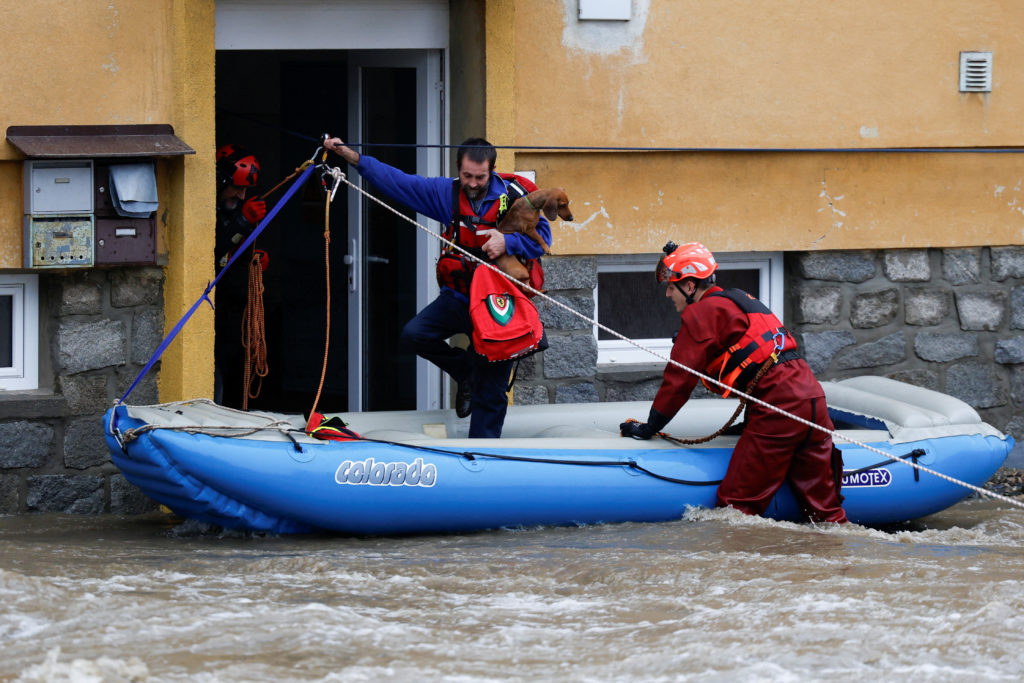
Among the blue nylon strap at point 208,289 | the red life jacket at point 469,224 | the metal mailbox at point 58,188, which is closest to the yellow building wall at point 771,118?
the red life jacket at point 469,224

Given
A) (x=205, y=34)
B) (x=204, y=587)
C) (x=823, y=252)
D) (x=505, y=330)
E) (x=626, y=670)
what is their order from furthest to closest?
1. (x=823, y=252)
2. (x=205, y=34)
3. (x=505, y=330)
4. (x=204, y=587)
5. (x=626, y=670)

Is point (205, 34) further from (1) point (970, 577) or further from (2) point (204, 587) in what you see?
(1) point (970, 577)

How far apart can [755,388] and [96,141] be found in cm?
307

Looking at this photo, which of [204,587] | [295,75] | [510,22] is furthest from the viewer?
[295,75]

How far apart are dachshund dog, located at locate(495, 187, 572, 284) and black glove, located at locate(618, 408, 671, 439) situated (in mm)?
786

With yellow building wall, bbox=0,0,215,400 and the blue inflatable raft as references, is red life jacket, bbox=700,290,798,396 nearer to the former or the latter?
the blue inflatable raft

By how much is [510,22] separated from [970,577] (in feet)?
11.0

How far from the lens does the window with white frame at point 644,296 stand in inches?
277

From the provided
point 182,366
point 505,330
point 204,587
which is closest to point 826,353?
point 505,330

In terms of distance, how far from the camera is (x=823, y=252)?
7117 mm

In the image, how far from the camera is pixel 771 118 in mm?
6973

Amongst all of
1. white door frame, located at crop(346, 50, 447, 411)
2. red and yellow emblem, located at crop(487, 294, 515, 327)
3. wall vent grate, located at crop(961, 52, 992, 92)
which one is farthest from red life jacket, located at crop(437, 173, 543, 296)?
wall vent grate, located at crop(961, 52, 992, 92)

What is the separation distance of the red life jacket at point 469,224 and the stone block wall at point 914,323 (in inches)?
42.9

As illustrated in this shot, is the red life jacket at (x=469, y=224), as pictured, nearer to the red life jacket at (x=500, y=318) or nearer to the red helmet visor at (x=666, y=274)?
the red life jacket at (x=500, y=318)
